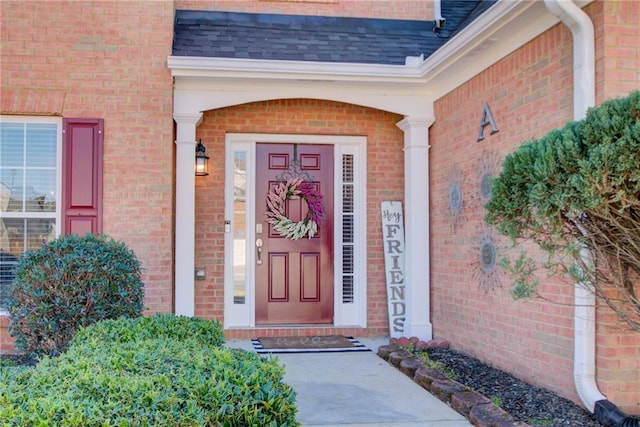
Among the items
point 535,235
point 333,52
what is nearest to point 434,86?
point 333,52

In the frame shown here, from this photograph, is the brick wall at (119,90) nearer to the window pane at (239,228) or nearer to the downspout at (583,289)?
the window pane at (239,228)

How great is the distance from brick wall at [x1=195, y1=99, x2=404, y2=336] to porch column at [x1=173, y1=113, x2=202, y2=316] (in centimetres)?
53

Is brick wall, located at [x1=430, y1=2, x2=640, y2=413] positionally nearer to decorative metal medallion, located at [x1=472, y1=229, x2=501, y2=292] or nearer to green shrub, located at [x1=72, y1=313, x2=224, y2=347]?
decorative metal medallion, located at [x1=472, y1=229, x2=501, y2=292]

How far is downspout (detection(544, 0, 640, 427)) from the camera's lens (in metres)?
3.91

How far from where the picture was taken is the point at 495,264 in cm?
529

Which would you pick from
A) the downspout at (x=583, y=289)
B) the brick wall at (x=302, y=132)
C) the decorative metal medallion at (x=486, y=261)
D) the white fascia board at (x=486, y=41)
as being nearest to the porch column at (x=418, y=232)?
the brick wall at (x=302, y=132)

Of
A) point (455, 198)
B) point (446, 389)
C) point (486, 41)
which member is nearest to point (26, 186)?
point (455, 198)

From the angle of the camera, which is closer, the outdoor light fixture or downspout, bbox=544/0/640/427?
→ downspout, bbox=544/0/640/427

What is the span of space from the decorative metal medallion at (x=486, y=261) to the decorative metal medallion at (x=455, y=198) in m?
0.49

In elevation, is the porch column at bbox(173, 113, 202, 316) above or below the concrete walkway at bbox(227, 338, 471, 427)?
above

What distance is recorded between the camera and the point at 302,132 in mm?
7062

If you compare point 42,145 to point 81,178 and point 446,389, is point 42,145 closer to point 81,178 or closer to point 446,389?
point 81,178

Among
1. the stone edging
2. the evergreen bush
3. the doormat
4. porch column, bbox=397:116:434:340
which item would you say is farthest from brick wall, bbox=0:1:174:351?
the evergreen bush

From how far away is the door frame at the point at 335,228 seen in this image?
6941 millimetres
